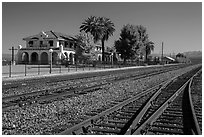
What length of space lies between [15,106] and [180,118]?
5.35 metres

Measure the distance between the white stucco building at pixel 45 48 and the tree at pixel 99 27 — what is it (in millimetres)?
4974

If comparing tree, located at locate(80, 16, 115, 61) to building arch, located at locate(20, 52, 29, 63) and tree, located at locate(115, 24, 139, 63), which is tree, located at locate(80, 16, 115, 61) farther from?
building arch, located at locate(20, 52, 29, 63)

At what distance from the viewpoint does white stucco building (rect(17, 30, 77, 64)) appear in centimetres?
6106

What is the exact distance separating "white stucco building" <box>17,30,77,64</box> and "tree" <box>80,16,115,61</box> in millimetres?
4974

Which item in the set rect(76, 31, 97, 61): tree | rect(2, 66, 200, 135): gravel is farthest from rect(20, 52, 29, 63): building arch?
rect(2, 66, 200, 135): gravel

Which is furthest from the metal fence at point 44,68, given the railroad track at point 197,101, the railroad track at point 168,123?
the railroad track at point 168,123

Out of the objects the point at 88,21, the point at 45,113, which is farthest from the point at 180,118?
the point at 88,21

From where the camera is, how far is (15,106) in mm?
9438

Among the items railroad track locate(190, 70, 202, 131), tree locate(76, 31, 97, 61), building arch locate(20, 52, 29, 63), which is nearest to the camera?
railroad track locate(190, 70, 202, 131)

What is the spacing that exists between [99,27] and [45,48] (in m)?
14.1

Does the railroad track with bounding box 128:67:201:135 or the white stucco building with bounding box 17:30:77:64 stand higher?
the white stucco building with bounding box 17:30:77:64

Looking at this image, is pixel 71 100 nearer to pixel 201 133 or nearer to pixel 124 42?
pixel 201 133

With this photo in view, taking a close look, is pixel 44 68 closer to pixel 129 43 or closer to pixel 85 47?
pixel 85 47

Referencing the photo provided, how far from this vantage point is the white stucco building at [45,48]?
61.1 m
